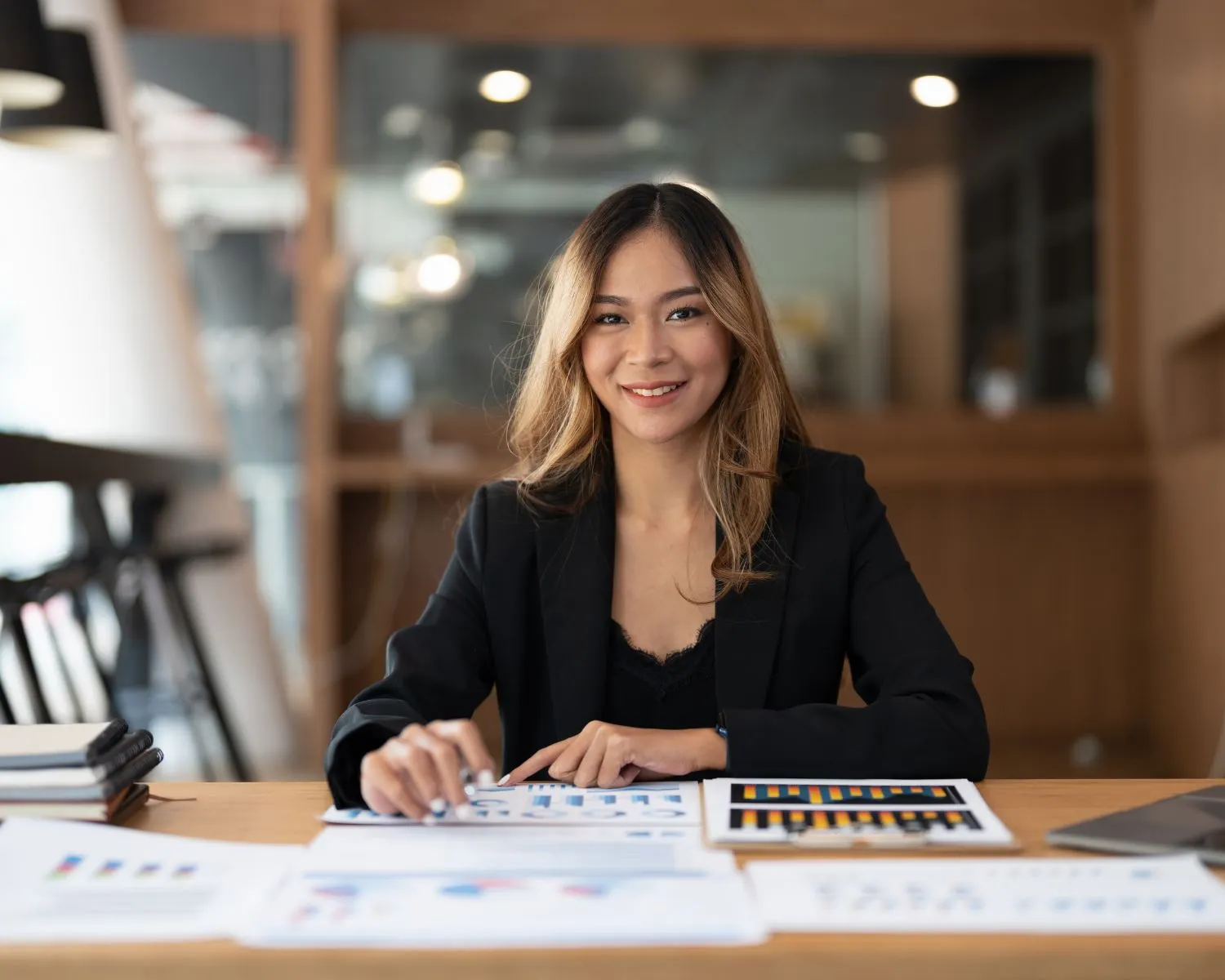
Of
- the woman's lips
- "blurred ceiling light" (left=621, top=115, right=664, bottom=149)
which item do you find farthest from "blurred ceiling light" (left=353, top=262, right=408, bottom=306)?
the woman's lips

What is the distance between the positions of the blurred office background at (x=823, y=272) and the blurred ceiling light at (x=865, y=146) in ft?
0.04

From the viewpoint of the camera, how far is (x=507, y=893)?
88 centimetres

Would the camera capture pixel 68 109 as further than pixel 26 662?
Yes

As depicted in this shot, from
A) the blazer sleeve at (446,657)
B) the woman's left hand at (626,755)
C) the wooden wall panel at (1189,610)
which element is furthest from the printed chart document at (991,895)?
the wooden wall panel at (1189,610)

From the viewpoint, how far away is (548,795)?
1186mm

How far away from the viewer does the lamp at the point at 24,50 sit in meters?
2.16

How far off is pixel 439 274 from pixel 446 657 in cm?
333

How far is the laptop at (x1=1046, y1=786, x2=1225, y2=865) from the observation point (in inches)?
38.0

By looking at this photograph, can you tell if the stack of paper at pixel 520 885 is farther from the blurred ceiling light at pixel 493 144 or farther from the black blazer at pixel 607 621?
the blurred ceiling light at pixel 493 144

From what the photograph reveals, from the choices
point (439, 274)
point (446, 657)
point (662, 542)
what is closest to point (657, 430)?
point (662, 542)

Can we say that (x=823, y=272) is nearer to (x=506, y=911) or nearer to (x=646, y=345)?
(x=646, y=345)

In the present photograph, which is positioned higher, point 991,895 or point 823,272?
point 823,272

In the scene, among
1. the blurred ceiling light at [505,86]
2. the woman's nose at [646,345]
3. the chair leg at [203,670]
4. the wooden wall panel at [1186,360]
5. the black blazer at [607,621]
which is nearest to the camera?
the black blazer at [607,621]

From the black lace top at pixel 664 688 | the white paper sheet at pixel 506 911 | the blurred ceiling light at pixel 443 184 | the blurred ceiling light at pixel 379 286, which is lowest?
the black lace top at pixel 664 688
